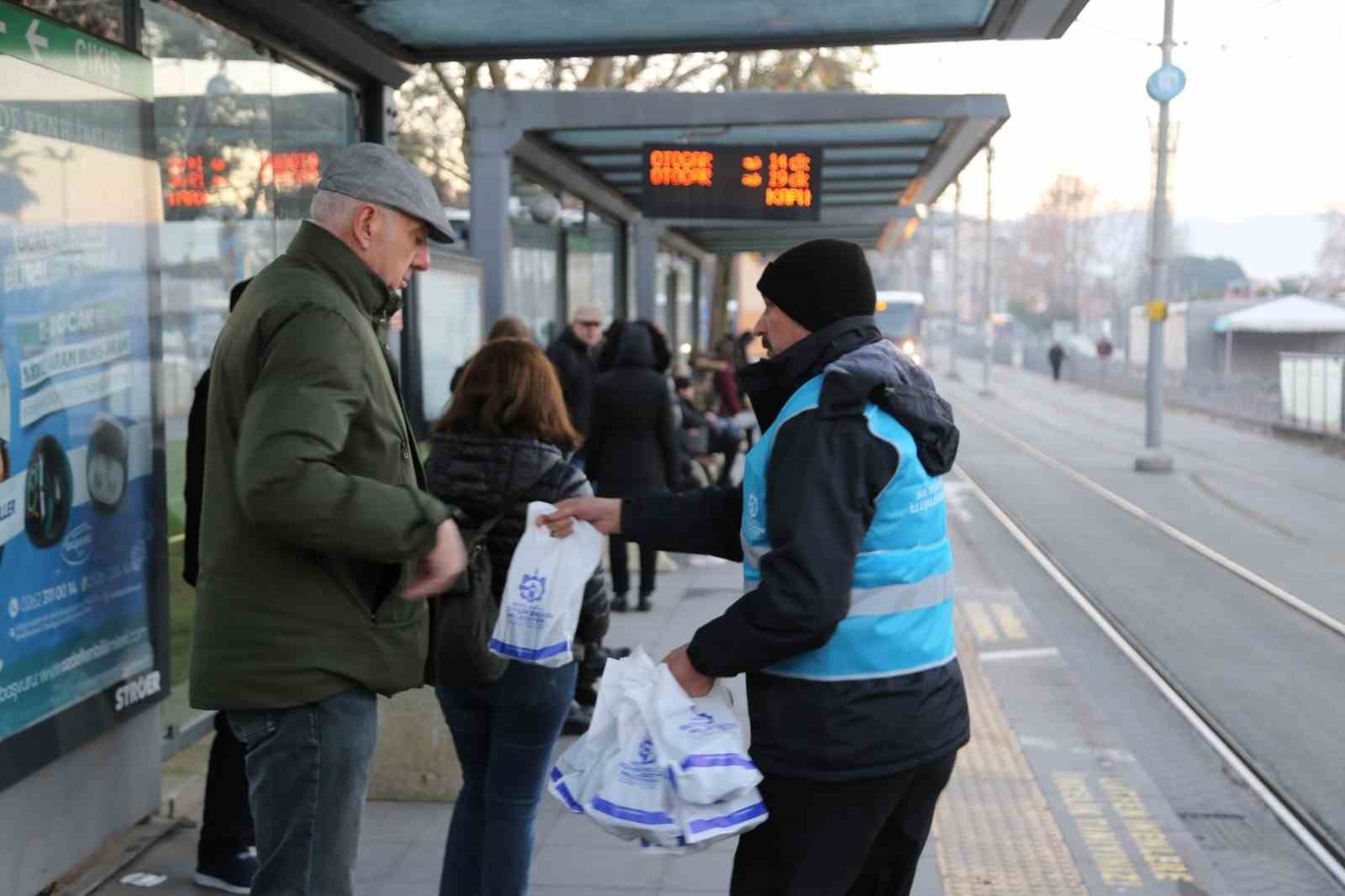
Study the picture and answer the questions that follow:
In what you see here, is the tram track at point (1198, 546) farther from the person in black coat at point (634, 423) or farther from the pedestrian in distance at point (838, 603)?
the pedestrian in distance at point (838, 603)

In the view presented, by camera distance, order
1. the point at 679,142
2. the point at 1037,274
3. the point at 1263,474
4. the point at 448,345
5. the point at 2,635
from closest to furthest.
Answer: the point at 2,635, the point at 448,345, the point at 679,142, the point at 1263,474, the point at 1037,274

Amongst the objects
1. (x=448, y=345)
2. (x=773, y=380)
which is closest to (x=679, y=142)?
(x=448, y=345)

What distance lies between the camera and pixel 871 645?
263 centimetres

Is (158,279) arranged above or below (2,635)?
above

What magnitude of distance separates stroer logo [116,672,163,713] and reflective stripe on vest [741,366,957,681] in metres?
2.71

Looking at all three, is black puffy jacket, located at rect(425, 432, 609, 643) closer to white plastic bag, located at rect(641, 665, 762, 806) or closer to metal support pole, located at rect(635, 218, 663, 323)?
white plastic bag, located at rect(641, 665, 762, 806)

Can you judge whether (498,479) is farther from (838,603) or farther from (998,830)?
(998,830)

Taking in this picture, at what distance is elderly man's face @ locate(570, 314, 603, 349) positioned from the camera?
9.43 meters

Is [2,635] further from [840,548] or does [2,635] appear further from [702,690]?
[840,548]

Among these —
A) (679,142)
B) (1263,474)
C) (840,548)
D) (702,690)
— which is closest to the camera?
(840,548)

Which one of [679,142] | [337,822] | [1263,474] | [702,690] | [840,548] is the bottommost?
[1263,474]

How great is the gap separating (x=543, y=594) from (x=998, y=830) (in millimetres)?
2524

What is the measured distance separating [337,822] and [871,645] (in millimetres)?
1018

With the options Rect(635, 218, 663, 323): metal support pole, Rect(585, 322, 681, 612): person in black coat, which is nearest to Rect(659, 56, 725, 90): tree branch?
Rect(635, 218, 663, 323): metal support pole
